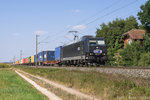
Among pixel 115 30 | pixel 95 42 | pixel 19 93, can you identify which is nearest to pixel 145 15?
pixel 95 42

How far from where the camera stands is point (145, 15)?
44.6 metres

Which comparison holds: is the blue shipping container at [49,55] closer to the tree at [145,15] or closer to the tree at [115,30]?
the tree at [115,30]

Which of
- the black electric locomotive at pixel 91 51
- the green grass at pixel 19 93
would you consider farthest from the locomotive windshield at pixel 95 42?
the green grass at pixel 19 93

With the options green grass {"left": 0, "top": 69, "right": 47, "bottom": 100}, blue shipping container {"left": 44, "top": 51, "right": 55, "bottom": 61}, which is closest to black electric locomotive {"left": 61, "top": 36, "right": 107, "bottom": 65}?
green grass {"left": 0, "top": 69, "right": 47, "bottom": 100}

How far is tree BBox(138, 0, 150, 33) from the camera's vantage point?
44.0 meters

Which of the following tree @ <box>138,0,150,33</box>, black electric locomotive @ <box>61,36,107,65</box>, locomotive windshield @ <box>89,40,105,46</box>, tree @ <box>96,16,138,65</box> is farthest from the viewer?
tree @ <box>96,16,138,65</box>

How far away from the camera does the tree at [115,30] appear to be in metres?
72.7

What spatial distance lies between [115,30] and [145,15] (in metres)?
31.4

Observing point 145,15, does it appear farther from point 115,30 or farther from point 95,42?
point 115,30

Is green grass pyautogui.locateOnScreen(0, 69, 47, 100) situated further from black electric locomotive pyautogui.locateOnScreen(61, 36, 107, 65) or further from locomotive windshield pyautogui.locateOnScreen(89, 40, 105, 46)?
locomotive windshield pyautogui.locateOnScreen(89, 40, 105, 46)

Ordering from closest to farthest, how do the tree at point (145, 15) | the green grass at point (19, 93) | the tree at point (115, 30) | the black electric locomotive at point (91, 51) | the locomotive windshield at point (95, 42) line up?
the green grass at point (19, 93) < the black electric locomotive at point (91, 51) < the locomotive windshield at point (95, 42) < the tree at point (145, 15) < the tree at point (115, 30)

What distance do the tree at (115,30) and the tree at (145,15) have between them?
79.0ft

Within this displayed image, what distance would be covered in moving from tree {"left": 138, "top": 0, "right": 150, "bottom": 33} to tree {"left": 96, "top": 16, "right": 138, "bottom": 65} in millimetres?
24092

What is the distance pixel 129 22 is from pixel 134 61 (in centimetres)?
3756
